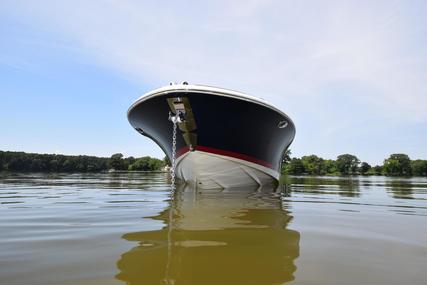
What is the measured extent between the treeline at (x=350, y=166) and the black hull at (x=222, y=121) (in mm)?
91442

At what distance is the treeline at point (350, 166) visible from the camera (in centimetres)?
10194

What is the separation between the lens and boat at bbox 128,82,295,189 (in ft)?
34.3

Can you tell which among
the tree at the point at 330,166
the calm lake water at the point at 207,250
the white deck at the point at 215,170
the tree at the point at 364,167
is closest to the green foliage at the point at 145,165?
the tree at the point at 330,166

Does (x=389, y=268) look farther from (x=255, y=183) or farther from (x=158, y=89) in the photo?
(x=255, y=183)

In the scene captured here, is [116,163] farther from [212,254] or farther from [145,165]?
[212,254]

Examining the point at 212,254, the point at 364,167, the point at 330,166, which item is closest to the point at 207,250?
the point at 212,254

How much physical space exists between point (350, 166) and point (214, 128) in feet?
381

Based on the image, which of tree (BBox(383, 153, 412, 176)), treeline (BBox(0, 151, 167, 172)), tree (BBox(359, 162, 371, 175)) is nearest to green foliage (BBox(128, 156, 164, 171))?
treeline (BBox(0, 151, 167, 172))

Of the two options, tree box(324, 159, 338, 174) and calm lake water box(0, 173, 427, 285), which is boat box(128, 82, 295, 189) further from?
tree box(324, 159, 338, 174)

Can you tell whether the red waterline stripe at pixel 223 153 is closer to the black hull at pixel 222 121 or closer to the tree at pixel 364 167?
the black hull at pixel 222 121

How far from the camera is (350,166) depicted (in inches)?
4532

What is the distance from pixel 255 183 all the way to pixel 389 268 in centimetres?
1102

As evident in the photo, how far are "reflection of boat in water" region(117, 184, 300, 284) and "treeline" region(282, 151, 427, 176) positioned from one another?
100.0m

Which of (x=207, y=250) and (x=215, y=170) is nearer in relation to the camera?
(x=207, y=250)
